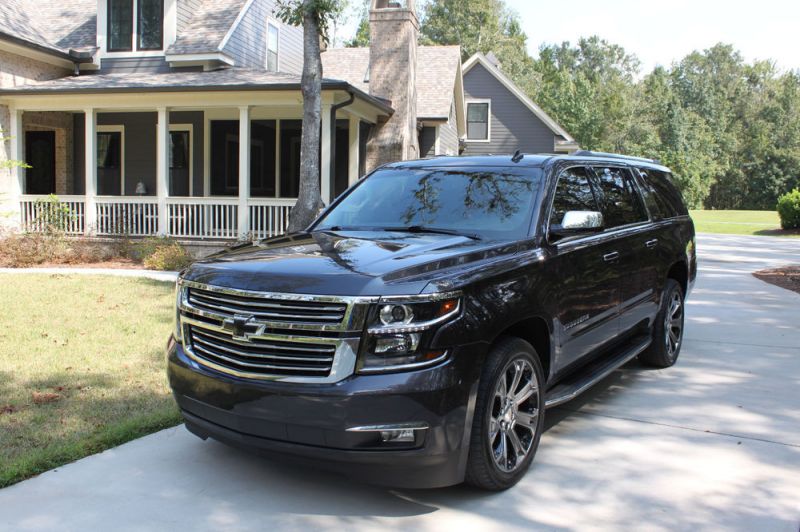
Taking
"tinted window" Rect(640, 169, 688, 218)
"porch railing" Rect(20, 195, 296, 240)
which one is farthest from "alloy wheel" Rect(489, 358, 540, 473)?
"porch railing" Rect(20, 195, 296, 240)

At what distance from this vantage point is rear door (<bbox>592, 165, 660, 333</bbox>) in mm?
5762

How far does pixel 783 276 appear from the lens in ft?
47.6

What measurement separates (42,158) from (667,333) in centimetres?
1832

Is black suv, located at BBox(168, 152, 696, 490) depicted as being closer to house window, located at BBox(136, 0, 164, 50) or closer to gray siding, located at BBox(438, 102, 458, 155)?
house window, located at BBox(136, 0, 164, 50)

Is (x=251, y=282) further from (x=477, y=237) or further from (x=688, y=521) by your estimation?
(x=688, y=521)

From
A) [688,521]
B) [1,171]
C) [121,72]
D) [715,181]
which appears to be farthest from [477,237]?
[715,181]

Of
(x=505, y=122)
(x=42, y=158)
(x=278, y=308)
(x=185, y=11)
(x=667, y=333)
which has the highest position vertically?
(x=185, y=11)

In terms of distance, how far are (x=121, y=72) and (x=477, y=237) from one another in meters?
17.0

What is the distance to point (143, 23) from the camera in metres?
19.0

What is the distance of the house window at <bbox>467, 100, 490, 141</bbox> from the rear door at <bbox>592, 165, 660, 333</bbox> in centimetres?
2474

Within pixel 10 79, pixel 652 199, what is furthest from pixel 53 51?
pixel 652 199

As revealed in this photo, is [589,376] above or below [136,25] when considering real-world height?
below

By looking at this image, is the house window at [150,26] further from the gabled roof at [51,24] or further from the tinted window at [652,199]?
the tinted window at [652,199]

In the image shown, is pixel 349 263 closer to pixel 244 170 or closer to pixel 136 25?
pixel 244 170
